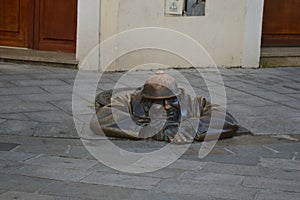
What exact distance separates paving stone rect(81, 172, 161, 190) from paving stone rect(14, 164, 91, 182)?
0.29 feet

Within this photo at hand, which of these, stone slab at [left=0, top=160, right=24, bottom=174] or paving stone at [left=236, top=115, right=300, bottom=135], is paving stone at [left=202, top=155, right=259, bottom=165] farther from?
stone slab at [left=0, top=160, right=24, bottom=174]

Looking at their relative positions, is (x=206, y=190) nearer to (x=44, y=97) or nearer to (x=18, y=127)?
(x=18, y=127)

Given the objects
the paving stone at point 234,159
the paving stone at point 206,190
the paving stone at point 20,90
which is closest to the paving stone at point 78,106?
the paving stone at point 20,90

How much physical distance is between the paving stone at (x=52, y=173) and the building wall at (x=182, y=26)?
15.7 feet

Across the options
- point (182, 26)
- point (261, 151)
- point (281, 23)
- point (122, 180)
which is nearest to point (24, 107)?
point (122, 180)

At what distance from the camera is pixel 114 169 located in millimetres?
4914

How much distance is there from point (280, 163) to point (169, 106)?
4.07ft

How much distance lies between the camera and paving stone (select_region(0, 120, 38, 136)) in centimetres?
604

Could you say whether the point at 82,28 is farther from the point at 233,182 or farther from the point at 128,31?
the point at 233,182

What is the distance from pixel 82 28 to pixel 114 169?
5.02 m

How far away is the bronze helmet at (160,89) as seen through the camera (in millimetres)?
5887

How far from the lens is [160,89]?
589 centimetres

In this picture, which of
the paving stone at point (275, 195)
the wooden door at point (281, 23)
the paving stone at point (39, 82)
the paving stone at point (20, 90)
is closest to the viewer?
the paving stone at point (275, 195)

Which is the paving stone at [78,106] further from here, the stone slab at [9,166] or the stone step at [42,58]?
the stone step at [42,58]
